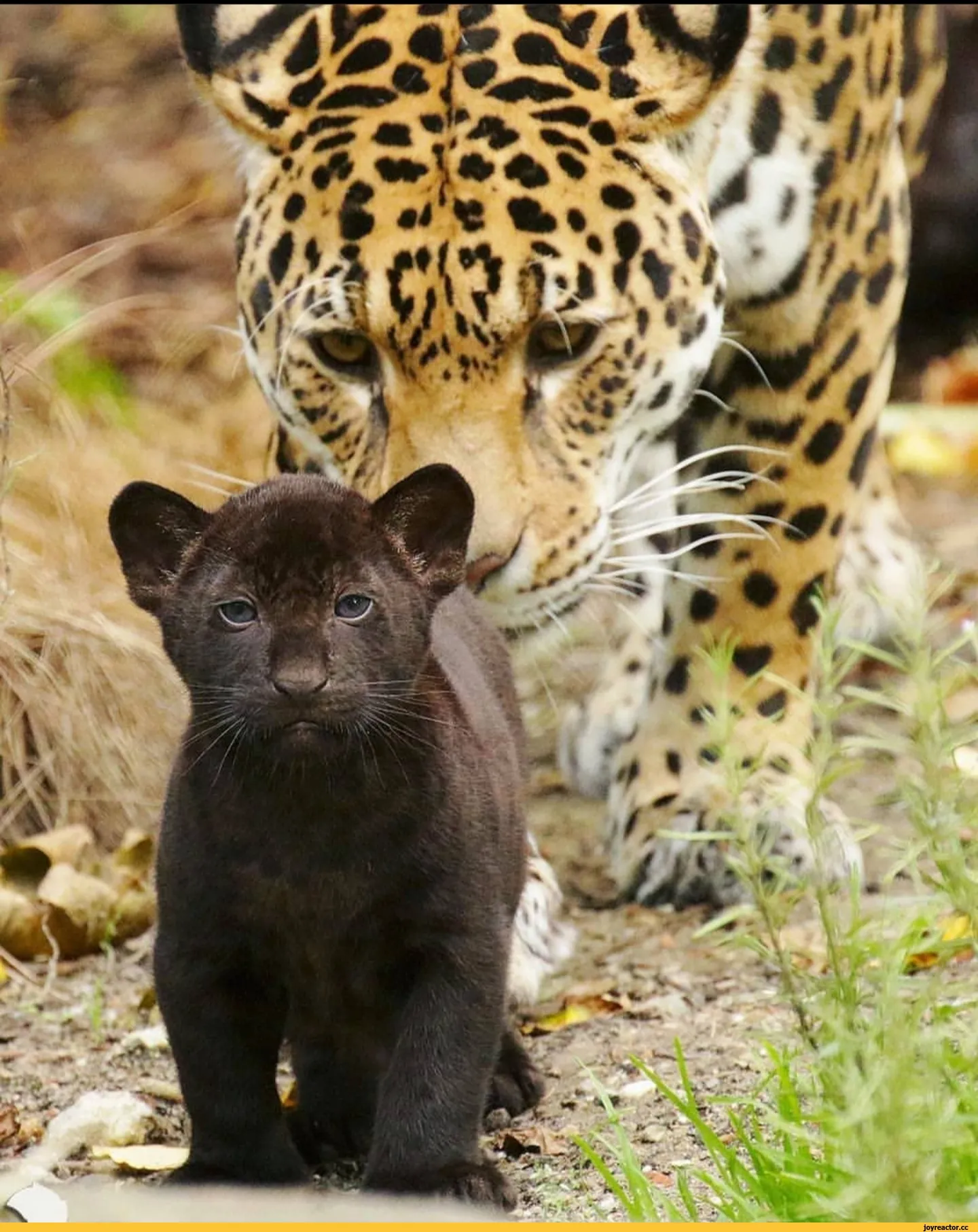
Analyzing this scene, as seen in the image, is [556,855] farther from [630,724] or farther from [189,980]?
[189,980]

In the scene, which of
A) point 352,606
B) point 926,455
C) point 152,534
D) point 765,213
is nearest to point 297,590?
point 352,606

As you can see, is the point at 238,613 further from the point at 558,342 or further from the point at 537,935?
the point at 537,935

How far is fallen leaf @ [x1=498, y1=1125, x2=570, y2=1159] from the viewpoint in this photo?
13.9ft

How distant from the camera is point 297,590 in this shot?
361 centimetres

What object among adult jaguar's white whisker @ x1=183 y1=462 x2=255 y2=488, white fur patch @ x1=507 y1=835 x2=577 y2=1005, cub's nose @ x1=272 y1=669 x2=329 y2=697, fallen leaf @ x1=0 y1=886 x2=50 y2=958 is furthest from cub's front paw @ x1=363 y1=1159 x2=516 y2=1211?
fallen leaf @ x1=0 y1=886 x2=50 y2=958

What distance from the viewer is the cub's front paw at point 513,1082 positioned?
14.6ft

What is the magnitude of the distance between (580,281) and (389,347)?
1.50ft

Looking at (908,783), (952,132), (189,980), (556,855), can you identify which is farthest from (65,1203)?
(952,132)

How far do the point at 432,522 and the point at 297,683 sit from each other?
54 cm

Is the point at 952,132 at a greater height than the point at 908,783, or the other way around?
the point at 908,783

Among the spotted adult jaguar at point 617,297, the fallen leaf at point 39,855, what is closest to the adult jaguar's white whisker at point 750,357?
the spotted adult jaguar at point 617,297

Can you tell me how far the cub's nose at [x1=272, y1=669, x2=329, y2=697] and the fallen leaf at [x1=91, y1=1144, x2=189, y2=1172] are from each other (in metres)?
1.08

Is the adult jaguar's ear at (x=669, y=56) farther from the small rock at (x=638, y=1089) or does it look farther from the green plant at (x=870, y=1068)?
the small rock at (x=638, y=1089)

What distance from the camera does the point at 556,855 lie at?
6469 mm
